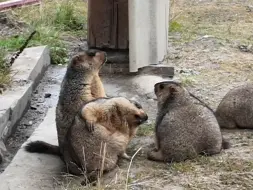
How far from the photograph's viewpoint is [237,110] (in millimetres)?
6992

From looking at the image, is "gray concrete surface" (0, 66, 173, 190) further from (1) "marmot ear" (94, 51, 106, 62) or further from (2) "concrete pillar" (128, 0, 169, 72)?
(1) "marmot ear" (94, 51, 106, 62)

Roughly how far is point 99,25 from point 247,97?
10.4ft

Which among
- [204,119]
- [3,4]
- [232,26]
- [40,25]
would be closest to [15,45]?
[40,25]

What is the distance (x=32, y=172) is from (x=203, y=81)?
10.9 ft

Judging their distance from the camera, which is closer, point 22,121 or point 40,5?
point 22,121

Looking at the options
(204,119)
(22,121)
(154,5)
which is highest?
(154,5)

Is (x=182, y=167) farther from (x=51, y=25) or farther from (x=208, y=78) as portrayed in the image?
(x=51, y=25)

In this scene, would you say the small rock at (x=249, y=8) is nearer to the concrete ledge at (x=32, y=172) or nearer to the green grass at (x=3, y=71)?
the green grass at (x=3, y=71)

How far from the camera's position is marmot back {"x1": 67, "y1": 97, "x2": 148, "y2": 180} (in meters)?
5.84

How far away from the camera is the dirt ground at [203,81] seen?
5691 mm

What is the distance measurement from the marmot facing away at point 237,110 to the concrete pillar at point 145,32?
78.2 inches

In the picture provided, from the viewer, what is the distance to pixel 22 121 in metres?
8.00

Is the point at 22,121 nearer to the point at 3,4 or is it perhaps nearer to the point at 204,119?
the point at 204,119

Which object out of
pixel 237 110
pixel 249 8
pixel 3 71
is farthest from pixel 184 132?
pixel 249 8
